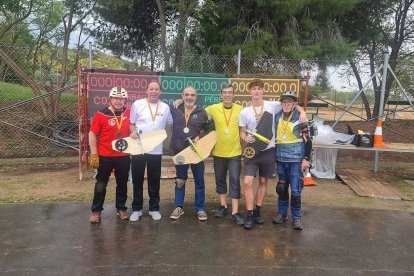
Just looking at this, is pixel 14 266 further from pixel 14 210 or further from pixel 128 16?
pixel 128 16

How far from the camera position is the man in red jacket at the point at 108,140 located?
4.95 meters

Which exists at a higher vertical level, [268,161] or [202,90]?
[202,90]

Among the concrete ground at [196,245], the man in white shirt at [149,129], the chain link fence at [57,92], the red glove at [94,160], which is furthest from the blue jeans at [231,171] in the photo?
the chain link fence at [57,92]

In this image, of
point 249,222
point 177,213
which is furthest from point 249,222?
point 177,213

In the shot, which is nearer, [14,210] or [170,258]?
[170,258]

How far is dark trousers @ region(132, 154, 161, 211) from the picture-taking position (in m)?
5.18

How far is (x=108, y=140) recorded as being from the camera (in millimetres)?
4992

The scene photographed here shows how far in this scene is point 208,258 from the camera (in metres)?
4.19

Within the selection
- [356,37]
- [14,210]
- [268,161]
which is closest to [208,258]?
[268,161]

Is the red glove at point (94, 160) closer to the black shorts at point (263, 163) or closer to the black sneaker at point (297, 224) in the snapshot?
the black shorts at point (263, 163)

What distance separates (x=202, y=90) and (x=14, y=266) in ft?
15.9

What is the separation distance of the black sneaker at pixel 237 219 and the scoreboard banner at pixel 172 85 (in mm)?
3103

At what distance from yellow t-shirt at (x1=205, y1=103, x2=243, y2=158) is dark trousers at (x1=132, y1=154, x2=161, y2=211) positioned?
82cm

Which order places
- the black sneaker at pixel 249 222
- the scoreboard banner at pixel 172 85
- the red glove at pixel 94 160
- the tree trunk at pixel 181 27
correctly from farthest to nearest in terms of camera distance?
the tree trunk at pixel 181 27, the scoreboard banner at pixel 172 85, the black sneaker at pixel 249 222, the red glove at pixel 94 160
